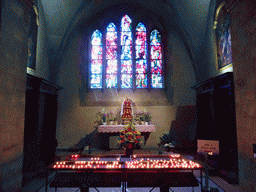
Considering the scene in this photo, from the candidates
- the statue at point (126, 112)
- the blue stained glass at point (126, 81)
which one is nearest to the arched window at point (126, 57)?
the blue stained glass at point (126, 81)

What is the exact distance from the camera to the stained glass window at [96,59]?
8734 mm

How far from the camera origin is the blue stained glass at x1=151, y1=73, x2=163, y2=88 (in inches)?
344

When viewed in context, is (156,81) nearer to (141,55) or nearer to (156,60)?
(156,60)

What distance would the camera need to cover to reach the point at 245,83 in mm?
2754

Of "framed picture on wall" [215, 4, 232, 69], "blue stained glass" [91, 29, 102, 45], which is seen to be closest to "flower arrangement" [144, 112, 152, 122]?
"framed picture on wall" [215, 4, 232, 69]

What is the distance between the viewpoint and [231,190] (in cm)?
378

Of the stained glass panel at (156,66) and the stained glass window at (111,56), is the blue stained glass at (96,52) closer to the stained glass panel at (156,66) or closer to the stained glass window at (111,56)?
the stained glass window at (111,56)

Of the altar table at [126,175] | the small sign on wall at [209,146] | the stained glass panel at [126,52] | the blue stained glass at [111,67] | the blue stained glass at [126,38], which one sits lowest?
the altar table at [126,175]

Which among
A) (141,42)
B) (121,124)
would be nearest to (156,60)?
(141,42)

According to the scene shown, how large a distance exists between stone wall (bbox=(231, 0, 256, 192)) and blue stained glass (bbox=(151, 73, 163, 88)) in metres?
5.73

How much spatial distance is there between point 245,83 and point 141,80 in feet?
20.1

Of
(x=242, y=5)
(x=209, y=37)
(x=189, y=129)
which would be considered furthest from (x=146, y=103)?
(x=242, y=5)

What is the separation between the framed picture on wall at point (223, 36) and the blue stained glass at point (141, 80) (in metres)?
3.47

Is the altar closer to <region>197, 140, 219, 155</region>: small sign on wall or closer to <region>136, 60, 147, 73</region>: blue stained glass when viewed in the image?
<region>136, 60, 147, 73</region>: blue stained glass
